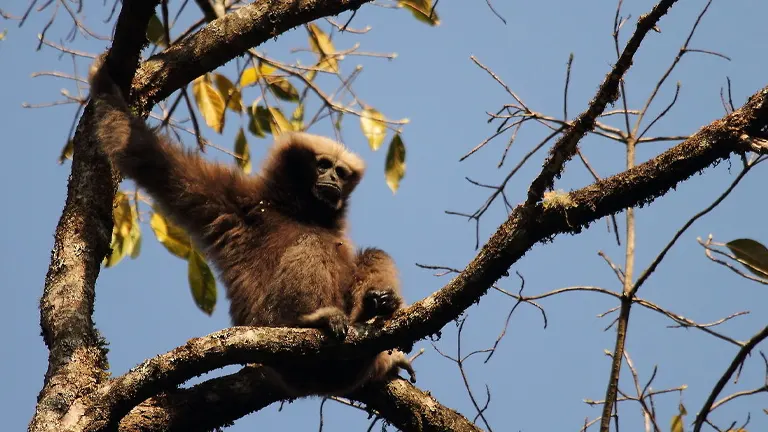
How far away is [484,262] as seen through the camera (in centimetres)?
395

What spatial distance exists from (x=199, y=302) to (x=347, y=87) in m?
2.57

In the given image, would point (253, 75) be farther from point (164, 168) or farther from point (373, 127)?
point (164, 168)

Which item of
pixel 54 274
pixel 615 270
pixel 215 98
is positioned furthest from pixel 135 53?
pixel 615 270

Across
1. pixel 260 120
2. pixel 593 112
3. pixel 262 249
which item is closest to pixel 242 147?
pixel 260 120

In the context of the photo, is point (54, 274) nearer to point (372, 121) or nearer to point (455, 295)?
point (455, 295)

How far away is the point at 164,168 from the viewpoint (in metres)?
5.41

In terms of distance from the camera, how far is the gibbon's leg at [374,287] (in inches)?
197

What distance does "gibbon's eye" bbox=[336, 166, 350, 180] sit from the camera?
699 centimetres

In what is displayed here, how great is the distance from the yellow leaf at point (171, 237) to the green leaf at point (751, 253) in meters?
4.54

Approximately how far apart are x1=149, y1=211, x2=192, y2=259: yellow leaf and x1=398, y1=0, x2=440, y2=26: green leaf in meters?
2.83

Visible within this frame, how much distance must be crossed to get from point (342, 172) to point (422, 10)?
161 centimetres

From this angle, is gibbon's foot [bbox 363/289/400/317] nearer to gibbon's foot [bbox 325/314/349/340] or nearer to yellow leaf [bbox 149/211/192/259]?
gibbon's foot [bbox 325/314/349/340]

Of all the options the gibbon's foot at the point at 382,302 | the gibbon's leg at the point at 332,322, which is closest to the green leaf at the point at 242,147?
the gibbon's foot at the point at 382,302

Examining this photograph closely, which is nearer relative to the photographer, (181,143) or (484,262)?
(484,262)
